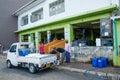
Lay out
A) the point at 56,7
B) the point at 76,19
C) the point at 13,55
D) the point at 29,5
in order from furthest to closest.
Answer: the point at 29,5 < the point at 56,7 < the point at 76,19 < the point at 13,55

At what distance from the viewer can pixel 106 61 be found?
36.3 ft

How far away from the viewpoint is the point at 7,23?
27.2 meters

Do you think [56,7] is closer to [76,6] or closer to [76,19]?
[76,6]

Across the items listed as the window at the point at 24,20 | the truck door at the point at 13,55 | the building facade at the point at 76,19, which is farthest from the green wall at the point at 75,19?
the window at the point at 24,20

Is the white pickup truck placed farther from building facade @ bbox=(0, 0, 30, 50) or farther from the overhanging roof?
building facade @ bbox=(0, 0, 30, 50)

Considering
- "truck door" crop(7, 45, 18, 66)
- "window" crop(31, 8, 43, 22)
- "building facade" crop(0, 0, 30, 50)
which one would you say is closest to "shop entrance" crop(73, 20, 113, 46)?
"truck door" crop(7, 45, 18, 66)

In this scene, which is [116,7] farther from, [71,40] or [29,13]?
[29,13]

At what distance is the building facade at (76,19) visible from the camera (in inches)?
445

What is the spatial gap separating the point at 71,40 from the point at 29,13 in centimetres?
1074

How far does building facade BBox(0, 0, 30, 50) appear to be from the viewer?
26.6 meters

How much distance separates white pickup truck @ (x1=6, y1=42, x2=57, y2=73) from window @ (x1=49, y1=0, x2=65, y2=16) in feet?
17.2

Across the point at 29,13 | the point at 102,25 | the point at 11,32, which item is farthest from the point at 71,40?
the point at 11,32

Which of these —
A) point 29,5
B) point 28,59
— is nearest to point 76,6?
point 28,59

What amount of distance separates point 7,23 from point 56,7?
12.7 metres
